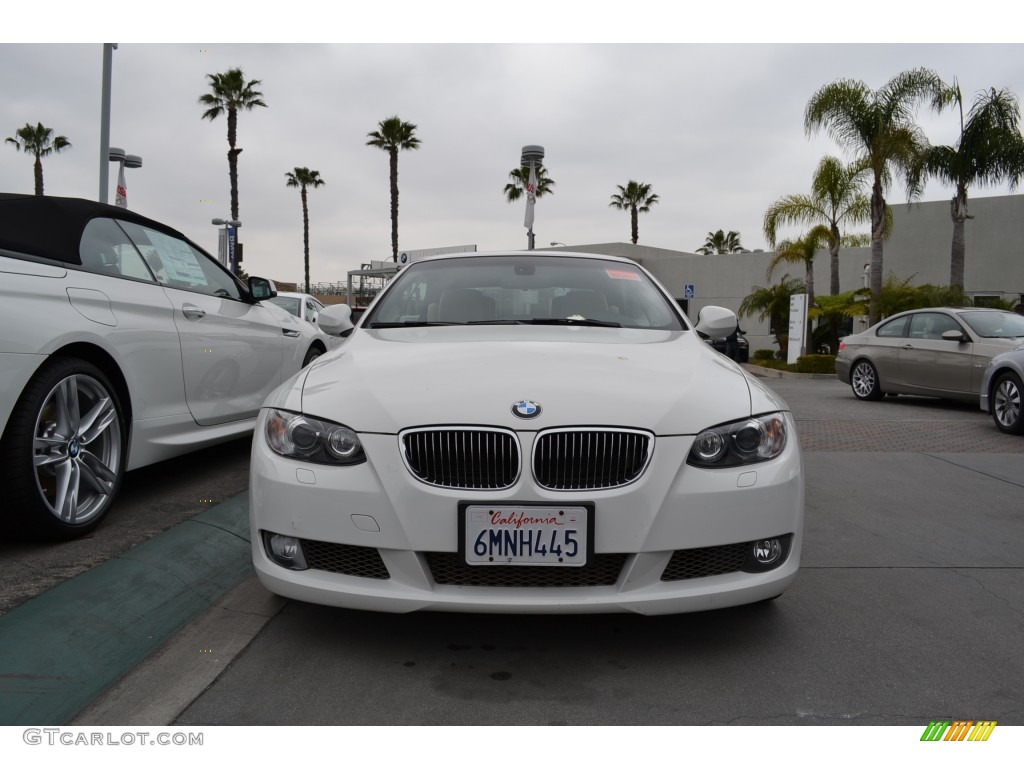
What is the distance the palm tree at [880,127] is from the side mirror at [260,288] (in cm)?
1887

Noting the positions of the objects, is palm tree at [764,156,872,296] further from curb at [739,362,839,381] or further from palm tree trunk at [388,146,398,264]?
palm tree trunk at [388,146,398,264]

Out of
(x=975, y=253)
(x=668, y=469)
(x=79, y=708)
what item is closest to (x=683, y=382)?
(x=668, y=469)

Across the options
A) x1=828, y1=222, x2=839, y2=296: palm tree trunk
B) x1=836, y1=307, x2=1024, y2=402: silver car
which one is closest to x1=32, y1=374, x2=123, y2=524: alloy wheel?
x1=836, y1=307, x2=1024, y2=402: silver car

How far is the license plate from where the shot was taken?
236 centimetres

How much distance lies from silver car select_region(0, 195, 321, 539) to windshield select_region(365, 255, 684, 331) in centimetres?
116

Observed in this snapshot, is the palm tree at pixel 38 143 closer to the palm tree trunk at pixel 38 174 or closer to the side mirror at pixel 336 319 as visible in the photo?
the palm tree trunk at pixel 38 174

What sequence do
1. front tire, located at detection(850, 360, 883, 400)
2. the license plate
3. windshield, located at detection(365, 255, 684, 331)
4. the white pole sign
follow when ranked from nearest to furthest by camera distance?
the license plate
windshield, located at detection(365, 255, 684, 331)
front tire, located at detection(850, 360, 883, 400)
the white pole sign

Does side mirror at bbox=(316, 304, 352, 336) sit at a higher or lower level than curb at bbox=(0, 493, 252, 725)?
higher

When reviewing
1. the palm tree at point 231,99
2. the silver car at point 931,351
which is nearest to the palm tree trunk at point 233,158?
the palm tree at point 231,99

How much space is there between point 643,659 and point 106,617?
1.76m

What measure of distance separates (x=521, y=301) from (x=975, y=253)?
25104mm

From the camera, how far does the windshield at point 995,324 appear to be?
9.45 m

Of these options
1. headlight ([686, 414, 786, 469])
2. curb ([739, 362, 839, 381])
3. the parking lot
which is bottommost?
curb ([739, 362, 839, 381])

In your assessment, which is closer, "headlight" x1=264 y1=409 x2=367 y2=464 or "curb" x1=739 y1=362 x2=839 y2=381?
"headlight" x1=264 y1=409 x2=367 y2=464
